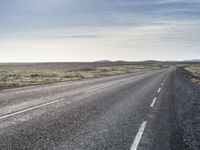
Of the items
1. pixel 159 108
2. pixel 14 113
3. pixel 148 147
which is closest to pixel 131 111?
pixel 159 108

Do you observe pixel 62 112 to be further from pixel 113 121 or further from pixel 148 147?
pixel 148 147

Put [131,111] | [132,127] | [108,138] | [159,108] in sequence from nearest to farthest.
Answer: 1. [108,138]
2. [132,127]
3. [131,111]
4. [159,108]

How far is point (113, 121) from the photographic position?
9.79m

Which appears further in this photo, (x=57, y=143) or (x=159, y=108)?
(x=159, y=108)

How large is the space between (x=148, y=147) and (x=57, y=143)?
2.05m

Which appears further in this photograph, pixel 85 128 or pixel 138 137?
pixel 85 128

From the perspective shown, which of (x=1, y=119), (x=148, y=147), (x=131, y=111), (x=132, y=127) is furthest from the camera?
(x=131, y=111)

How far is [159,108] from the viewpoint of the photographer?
43.0ft

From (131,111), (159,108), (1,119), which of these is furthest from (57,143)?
(159,108)

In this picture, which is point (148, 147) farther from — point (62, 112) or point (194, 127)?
point (62, 112)

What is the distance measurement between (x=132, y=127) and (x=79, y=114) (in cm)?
261

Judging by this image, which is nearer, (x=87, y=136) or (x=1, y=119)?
(x=87, y=136)

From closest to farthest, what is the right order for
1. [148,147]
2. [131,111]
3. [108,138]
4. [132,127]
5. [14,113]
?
[148,147] → [108,138] → [132,127] → [14,113] → [131,111]

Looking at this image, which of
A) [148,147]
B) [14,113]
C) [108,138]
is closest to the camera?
[148,147]
